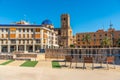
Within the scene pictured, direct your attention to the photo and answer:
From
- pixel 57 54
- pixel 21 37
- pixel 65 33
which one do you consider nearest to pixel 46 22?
pixel 65 33

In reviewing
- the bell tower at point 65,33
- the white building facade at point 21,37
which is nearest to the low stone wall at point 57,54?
the white building facade at point 21,37

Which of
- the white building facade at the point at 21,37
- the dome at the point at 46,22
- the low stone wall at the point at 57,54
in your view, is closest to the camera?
the low stone wall at the point at 57,54

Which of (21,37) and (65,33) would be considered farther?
(65,33)

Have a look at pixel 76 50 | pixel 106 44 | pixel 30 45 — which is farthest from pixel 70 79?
pixel 106 44

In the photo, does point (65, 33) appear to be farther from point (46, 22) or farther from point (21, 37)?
point (21, 37)

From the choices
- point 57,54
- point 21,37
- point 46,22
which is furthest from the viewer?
point 46,22

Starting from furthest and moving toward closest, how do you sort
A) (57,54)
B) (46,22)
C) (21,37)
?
(46,22)
(21,37)
(57,54)

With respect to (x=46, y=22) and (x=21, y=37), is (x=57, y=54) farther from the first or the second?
(x=46, y=22)

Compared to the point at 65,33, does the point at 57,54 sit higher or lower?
lower

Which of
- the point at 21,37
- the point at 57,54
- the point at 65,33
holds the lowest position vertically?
the point at 57,54

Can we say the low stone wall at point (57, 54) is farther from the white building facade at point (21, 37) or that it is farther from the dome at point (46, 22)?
the dome at point (46, 22)

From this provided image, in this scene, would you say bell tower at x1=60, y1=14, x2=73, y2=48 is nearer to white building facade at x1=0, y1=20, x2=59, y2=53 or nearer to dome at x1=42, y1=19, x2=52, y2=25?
dome at x1=42, y1=19, x2=52, y2=25

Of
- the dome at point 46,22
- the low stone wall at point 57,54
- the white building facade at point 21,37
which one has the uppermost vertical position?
the dome at point 46,22

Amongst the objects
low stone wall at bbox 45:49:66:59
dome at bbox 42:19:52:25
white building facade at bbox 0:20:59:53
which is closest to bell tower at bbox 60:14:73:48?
dome at bbox 42:19:52:25
